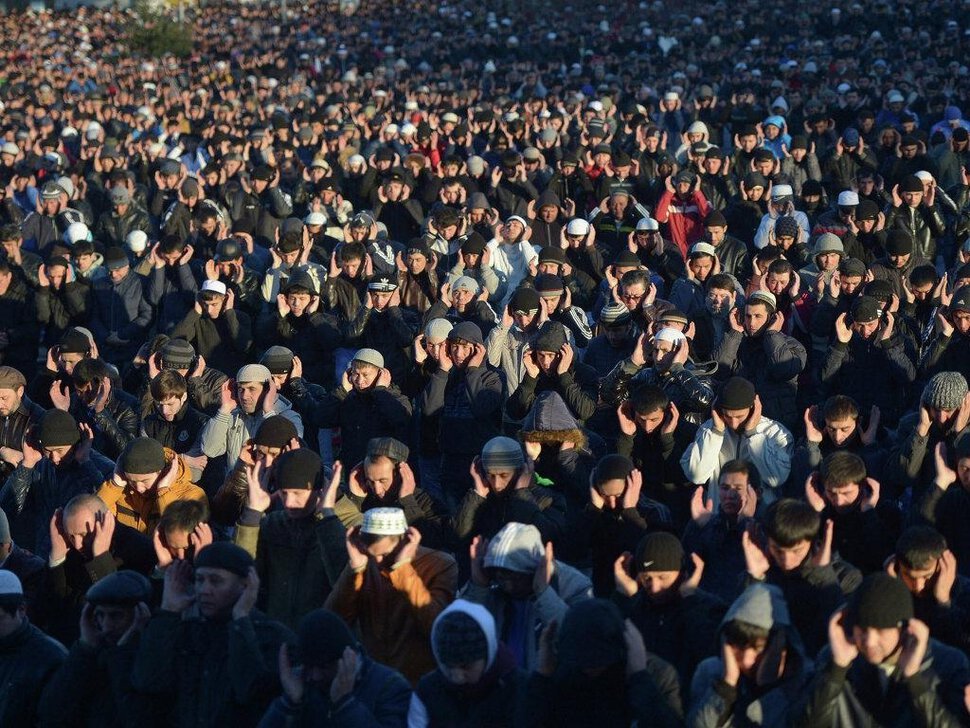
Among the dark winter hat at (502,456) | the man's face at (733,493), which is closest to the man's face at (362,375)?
the dark winter hat at (502,456)

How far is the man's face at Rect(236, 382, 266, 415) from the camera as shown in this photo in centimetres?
996

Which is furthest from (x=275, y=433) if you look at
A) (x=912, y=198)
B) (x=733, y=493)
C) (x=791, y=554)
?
(x=912, y=198)

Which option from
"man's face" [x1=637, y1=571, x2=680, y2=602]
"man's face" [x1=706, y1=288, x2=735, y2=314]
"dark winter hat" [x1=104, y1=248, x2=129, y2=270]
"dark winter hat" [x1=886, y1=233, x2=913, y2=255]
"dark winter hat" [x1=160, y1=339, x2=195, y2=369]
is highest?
"man's face" [x1=637, y1=571, x2=680, y2=602]

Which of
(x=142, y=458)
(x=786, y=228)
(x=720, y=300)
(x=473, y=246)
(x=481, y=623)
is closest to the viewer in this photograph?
(x=481, y=623)

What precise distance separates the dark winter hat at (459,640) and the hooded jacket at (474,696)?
0.05 ft

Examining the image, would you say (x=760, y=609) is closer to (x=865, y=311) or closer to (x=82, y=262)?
(x=865, y=311)

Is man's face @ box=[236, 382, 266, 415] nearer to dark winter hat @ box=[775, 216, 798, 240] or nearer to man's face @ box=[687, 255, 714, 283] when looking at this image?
man's face @ box=[687, 255, 714, 283]

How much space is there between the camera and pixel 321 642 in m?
5.85

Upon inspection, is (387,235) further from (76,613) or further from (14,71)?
(14,71)

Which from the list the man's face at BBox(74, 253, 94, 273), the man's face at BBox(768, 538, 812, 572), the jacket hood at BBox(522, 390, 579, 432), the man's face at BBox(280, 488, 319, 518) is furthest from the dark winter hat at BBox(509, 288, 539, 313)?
the man's face at BBox(74, 253, 94, 273)

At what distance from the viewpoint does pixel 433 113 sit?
2470 centimetres

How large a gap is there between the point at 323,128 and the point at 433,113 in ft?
6.20

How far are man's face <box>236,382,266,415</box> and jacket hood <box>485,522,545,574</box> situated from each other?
340cm

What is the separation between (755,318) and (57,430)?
484 cm
